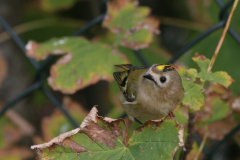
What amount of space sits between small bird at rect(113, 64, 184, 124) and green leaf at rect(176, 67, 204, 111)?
9.9 inches

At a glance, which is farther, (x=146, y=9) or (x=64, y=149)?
(x=146, y=9)

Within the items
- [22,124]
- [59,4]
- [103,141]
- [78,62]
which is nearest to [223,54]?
[78,62]

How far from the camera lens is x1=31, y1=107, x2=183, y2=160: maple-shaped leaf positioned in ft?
2.32

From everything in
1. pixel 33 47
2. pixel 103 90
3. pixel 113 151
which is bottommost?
pixel 103 90

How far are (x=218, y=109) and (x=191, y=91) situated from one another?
0.30 m

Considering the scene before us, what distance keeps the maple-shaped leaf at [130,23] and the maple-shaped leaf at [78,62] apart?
0.08m

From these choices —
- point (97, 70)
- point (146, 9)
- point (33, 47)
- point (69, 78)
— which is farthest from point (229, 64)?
point (33, 47)

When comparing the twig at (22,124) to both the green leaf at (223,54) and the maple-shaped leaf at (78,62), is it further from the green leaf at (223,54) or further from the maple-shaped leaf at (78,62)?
the green leaf at (223,54)

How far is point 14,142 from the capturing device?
177 cm

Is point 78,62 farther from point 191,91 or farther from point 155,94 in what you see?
point 191,91

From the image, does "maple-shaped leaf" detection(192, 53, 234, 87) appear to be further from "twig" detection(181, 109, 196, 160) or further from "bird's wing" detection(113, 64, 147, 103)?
"bird's wing" detection(113, 64, 147, 103)

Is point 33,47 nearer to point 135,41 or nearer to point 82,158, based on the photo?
point 135,41

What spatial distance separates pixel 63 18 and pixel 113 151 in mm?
1525

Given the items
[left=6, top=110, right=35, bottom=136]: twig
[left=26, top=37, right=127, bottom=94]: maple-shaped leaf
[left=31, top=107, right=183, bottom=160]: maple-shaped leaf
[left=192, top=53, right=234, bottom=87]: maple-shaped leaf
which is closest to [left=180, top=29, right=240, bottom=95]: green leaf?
[left=26, top=37, right=127, bottom=94]: maple-shaped leaf
